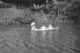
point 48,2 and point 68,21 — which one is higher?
point 48,2

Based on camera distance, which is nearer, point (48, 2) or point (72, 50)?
point (72, 50)

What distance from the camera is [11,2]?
114 ft

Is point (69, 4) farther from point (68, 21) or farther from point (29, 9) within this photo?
point (29, 9)

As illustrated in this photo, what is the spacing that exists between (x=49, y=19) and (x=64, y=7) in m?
4.77

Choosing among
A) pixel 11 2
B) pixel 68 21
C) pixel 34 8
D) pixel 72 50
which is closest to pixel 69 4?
pixel 68 21

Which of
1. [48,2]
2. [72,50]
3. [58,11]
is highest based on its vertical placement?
[48,2]

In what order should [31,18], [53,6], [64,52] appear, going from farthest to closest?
1. [53,6]
2. [31,18]
3. [64,52]

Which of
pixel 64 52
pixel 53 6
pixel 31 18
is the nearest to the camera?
pixel 64 52

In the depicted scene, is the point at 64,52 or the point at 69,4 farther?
the point at 69,4

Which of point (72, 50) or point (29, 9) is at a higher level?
point (29, 9)

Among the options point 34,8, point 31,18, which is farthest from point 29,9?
point 31,18

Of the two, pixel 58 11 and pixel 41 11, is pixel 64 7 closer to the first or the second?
pixel 58 11

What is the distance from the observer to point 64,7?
3164 centimetres

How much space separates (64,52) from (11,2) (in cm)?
2733
